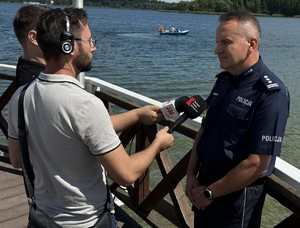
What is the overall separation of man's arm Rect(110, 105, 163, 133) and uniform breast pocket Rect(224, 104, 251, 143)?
50 cm

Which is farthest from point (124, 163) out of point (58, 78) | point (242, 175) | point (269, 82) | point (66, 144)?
point (269, 82)

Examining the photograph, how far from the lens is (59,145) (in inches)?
75.8

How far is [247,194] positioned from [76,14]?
1.40 meters

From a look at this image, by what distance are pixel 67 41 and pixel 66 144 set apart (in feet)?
1.55

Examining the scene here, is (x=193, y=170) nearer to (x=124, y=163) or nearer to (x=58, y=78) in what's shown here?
(x=124, y=163)

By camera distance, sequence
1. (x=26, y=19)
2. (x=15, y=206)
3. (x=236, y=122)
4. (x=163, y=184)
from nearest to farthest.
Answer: (x=236, y=122) < (x=26, y=19) < (x=163, y=184) < (x=15, y=206)

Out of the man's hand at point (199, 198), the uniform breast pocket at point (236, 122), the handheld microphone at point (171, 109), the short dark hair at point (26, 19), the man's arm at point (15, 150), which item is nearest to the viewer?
the man's arm at point (15, 150)

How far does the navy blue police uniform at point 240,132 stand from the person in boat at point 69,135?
1.49ft

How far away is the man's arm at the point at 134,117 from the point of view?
8.64 feet

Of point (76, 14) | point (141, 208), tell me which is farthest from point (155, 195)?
point (76, 14)

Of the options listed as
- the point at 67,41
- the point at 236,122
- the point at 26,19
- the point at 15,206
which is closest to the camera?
the point at 67,41

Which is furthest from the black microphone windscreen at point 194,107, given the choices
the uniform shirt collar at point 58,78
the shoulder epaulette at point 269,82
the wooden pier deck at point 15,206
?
the wooden pier deck at point 15,206

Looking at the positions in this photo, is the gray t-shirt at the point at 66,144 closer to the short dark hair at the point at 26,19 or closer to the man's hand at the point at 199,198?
the man's hand at the point at 199,198

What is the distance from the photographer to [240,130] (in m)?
2.34
